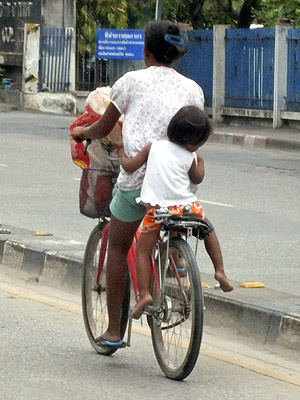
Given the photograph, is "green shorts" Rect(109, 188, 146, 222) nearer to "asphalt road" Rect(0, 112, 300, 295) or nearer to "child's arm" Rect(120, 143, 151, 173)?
"child's arm" Rect(120, 143, 151, 173)

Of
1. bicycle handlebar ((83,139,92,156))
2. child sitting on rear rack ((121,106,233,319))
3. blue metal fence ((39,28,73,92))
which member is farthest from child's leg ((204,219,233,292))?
blue metal fence ((39,28,73,92))

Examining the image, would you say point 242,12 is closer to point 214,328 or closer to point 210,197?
point 210,197

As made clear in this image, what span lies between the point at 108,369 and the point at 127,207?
0.78 metres

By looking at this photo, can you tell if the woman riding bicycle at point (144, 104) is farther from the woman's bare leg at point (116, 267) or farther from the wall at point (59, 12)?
the wall at point (59, 12)

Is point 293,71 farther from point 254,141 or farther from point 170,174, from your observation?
point 170,174

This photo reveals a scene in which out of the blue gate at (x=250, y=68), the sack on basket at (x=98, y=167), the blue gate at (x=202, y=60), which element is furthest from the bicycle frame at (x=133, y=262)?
the blue gate at (x=202, y=60)

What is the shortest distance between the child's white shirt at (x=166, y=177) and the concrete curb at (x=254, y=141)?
15.0 metres

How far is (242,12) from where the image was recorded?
3531 centimetres

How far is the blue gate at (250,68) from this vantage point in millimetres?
23562

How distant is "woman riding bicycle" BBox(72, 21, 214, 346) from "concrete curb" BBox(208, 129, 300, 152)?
14908mm

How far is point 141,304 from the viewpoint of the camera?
5.44 m

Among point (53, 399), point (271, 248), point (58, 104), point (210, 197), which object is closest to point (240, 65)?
point (58, 104)

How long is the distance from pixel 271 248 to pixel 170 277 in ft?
12.9

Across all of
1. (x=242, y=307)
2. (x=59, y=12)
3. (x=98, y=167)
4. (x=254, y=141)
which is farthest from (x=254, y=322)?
(x=59, y=12)
